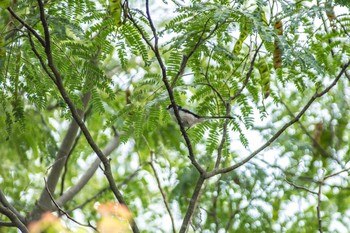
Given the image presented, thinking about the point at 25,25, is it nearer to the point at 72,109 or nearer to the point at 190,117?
the point at 72,109

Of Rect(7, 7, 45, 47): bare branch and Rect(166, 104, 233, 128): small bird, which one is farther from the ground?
Rect(166, 104, 233, 128): small bird

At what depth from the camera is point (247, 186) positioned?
744cm

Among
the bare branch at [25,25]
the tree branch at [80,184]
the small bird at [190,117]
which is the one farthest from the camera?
the tree branch at [80,184]

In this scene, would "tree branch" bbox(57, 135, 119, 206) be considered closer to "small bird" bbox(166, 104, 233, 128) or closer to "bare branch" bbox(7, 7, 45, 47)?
"small bird" bbox(166, 104, 233, 128)

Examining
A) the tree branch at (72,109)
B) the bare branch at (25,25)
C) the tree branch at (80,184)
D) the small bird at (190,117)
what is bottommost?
the tree branch at (72,109)

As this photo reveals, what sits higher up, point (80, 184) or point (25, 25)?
point (80, 184)

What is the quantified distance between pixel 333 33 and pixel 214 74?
876 mm

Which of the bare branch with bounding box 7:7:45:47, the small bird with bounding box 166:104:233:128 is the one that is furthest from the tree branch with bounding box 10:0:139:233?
the small bird with bounding box 166:104:233:128

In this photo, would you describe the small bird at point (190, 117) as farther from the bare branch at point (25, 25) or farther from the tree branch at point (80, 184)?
the tree branch at point (80, 184)

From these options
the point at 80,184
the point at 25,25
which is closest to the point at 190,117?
the point at 80,184

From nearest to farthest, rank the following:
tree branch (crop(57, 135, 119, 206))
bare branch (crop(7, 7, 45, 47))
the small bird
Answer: bare branch (crop(7, 7, 45, 47)) < the small bird < tree branch (crop(57, 135, 119, 206))

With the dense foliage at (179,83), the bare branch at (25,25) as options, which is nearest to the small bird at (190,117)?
the dense foliage at (179,83)

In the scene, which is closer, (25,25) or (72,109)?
(25,25)

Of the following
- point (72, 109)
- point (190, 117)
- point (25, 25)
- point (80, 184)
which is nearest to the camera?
point (25, 25)
